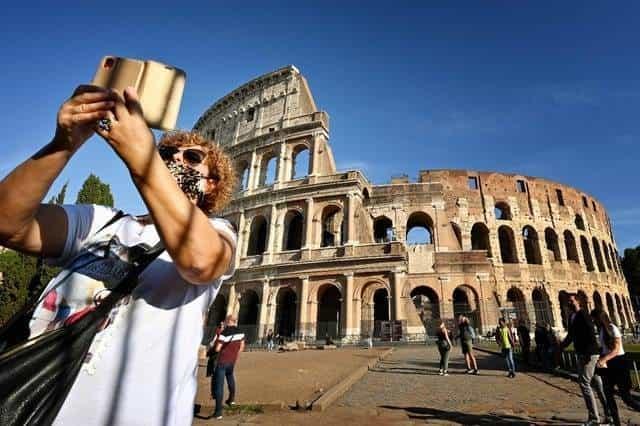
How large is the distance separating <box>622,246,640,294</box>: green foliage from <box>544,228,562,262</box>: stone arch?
2324 centimetres

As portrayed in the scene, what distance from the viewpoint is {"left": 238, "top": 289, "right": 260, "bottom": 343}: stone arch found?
66.9 ft

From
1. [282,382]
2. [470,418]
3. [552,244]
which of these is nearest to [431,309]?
[552,244]

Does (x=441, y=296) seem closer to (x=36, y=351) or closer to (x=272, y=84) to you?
(x=272, y=84)

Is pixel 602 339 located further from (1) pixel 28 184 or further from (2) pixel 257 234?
(2) pixel 257 234

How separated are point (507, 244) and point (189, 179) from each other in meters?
31.6

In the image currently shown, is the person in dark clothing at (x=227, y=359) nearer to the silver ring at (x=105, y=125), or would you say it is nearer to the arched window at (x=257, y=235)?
the silver ring at (x=105, y=125)

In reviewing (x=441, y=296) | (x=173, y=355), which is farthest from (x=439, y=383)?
(x=441, y=296)

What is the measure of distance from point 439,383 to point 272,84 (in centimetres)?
2496

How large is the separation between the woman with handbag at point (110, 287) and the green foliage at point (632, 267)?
5679cm

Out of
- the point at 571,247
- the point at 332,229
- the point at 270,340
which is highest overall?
the point at 571,247

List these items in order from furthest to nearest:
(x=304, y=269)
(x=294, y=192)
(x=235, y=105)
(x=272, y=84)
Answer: (x=235, y=105) → (x=272, y=84) → (x=294, y=192) → (x=304, y=269)

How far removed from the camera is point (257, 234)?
2441 cm

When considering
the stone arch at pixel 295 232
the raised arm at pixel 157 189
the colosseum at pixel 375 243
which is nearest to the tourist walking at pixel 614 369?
the raised arm at pixel 157 189

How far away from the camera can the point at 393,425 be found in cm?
424
